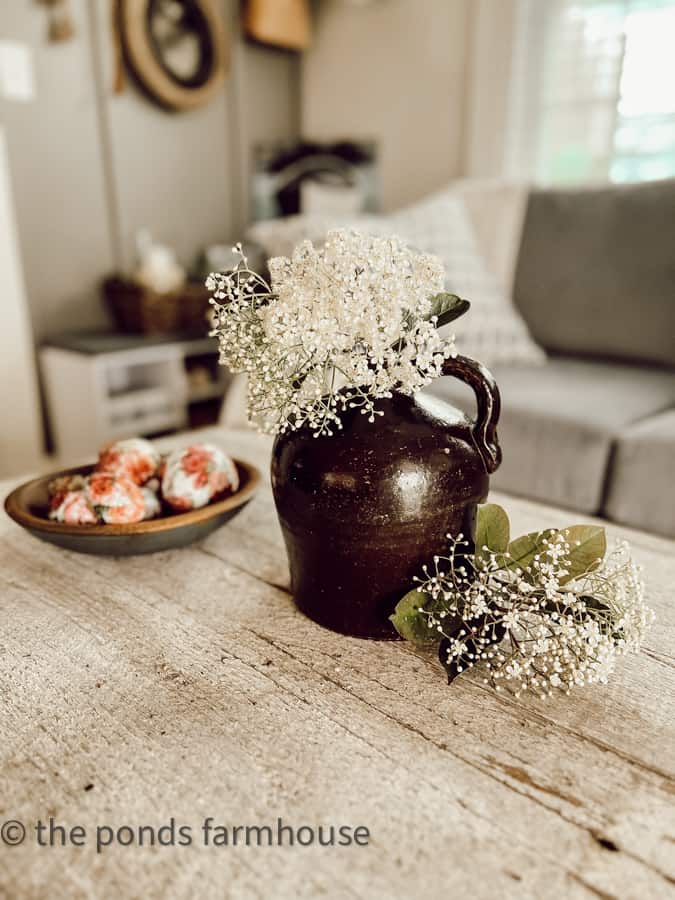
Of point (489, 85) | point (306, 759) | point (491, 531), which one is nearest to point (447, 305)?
point (491, 531)

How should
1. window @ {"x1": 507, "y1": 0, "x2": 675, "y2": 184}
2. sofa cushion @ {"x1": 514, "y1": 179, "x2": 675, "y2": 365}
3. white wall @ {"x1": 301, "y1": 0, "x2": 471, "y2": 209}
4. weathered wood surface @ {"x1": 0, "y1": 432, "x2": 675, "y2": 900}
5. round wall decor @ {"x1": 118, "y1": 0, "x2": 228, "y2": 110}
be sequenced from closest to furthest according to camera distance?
weathered wood surface @ {"x1": 0, "y1": 432, "x2": 675, "y2": 900}
sofa cushion @ {"x1": 514, "y1": 179, "x2": 675, "y2": 365}
window @ {"x1": 507, "y1": 0, "x2": 675, "y2": 184}
round wall decor @ {"x1": 118, "y1": 0, "x2": 228, "y2": 110}
white wall @ {"x1": 301, "y1": 0, "x2": 471, "y2": 209}

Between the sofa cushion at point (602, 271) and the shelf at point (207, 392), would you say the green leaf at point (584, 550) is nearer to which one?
the sofa cushion at point (602, 271)

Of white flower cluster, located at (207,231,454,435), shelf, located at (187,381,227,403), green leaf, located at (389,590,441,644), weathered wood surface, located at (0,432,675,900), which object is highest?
white flower cluster, located at (207,231,454,435)

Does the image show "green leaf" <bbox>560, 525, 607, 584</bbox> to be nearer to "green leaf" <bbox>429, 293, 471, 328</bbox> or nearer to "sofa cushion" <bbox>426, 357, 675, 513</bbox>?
"green leaf" <bbox>429, 293, 471, 328</bbox>

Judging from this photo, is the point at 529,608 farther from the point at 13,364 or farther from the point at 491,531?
the point at 13,364

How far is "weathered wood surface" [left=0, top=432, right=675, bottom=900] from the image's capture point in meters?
0.45

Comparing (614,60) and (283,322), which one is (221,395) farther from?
(283,322)

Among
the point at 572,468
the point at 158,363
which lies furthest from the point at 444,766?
the point at 158,363

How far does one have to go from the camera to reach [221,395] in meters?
2.86

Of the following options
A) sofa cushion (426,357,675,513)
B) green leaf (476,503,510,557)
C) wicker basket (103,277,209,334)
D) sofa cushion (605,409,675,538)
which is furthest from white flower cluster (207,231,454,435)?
wicker basket (103,277,209,334)

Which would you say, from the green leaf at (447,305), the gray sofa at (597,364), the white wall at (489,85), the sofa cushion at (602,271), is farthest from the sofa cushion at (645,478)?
the white wall at (489,85)

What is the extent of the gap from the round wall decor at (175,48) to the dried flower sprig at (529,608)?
2635 millimetres

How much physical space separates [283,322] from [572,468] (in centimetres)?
104

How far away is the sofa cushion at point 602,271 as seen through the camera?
181 centimetres
